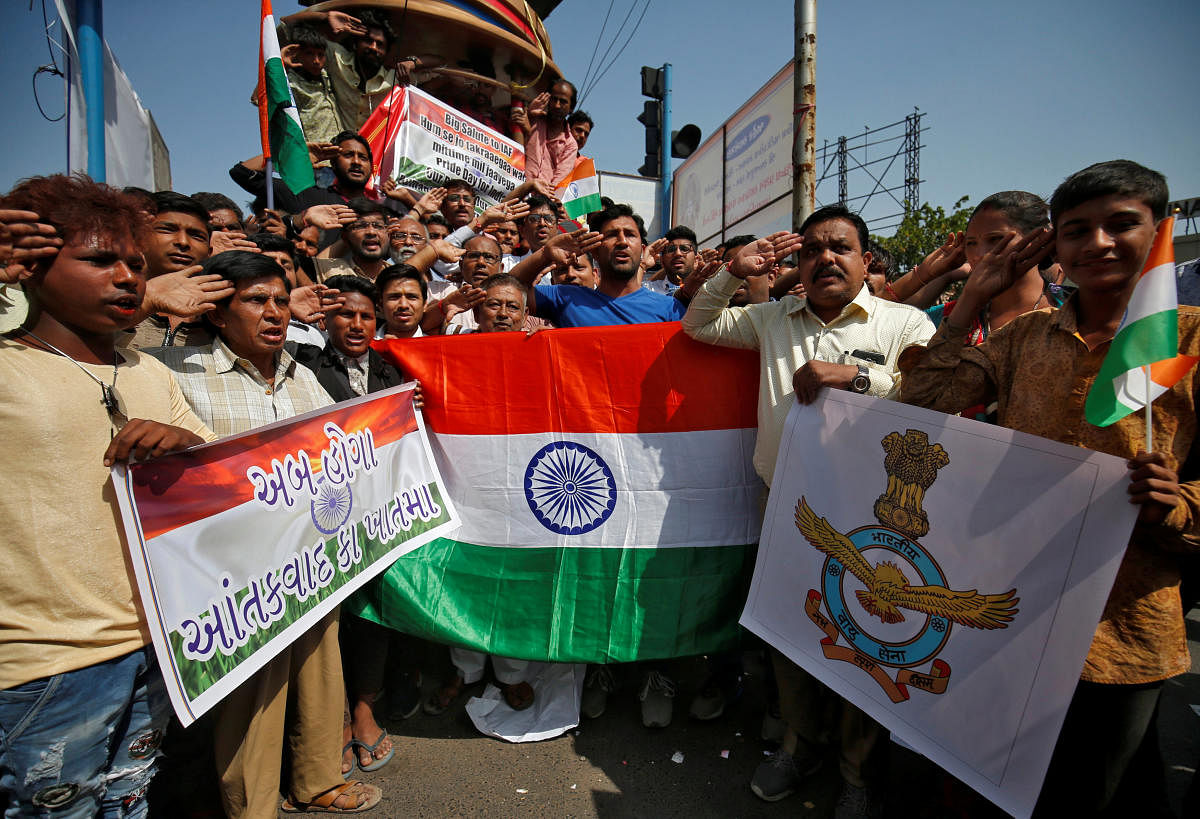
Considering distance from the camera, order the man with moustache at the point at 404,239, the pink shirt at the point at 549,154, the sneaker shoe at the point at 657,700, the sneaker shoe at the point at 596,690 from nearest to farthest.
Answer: the sneaker shoe at the point at 657,700, the sneaker shoe at the point at 596,690, the man with moustache at the point at 404,239, the pink shirt at the point at 549,154

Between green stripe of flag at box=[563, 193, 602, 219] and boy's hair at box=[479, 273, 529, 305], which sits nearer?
boy's hair at box=[479, 273, 529, 305]

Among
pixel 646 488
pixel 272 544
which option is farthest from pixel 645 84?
pixel 272 544

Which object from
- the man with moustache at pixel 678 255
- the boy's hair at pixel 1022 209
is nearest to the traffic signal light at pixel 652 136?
the man with moustache at pixel 678 255

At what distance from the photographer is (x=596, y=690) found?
3.17 metres

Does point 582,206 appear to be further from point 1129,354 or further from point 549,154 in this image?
point 549,154

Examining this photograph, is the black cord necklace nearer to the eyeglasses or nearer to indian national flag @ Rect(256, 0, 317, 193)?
the eyeglasses

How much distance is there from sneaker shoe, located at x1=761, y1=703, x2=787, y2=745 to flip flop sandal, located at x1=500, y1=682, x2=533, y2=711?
1.19m

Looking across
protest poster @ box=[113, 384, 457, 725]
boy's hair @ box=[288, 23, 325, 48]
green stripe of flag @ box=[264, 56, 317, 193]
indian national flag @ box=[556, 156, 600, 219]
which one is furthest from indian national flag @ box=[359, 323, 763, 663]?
boy's hair @ box=[288, 23, 325, 48]

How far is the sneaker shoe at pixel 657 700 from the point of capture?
118 inches

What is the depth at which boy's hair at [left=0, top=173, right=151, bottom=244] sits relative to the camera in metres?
1.65

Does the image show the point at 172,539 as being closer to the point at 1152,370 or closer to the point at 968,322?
the point at 968,322

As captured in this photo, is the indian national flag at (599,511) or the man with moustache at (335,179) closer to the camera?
the indian national flag at (599,511)

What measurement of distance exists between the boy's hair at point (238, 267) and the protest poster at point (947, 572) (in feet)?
7.08

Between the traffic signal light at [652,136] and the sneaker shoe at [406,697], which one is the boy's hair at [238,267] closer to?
the sneaker shoe at [406,697]
